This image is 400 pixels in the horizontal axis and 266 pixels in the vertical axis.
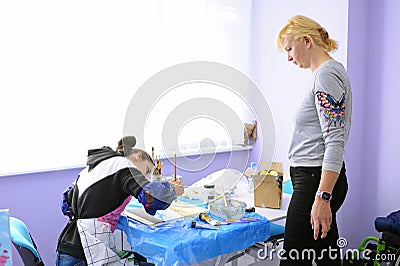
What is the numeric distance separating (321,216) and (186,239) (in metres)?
0.47

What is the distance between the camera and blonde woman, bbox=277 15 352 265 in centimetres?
137

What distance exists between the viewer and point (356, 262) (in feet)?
8.05

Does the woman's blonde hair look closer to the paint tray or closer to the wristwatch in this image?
the wristwatch

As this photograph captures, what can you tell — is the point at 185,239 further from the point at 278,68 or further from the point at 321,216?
the point at 278,68

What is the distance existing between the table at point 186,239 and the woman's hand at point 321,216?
29 centimetres

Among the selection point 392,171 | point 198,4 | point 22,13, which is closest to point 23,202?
point 22,13

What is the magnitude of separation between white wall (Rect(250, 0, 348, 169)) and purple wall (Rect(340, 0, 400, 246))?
31 centimetres

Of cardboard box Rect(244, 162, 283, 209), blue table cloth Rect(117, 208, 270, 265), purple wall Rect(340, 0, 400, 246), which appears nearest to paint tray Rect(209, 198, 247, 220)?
blue table cloth Rect(117, 208, 270, 265)

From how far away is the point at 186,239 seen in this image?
4.77 feet

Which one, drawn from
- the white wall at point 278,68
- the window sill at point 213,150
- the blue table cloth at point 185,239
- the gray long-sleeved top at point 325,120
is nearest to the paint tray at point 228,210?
the blue table cloth at point 185,239

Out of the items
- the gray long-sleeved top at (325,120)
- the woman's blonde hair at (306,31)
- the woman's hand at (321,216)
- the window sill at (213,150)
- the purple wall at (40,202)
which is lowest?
the purple wall at (40,202)

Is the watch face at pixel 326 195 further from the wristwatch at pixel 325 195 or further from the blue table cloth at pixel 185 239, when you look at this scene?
the blue table cloth at pixel 185 239

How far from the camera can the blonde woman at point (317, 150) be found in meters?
1.37

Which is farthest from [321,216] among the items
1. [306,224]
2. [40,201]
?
[40,201]
